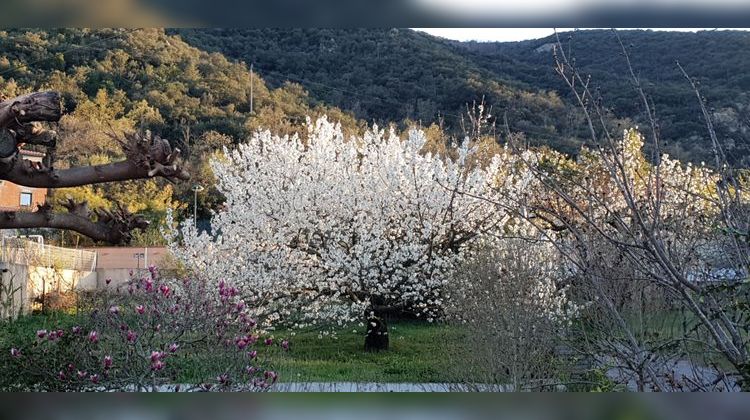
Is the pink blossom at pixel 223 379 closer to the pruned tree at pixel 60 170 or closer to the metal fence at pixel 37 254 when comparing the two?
the pruned tree at pixel 60 170

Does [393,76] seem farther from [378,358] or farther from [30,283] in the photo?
[378,358]

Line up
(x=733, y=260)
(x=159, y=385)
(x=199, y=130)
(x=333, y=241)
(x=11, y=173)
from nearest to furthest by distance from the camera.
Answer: (x=11, y=173), (x=733, y=260), (x=159, y=385), (x=333, y=241), (x=199, y=130)

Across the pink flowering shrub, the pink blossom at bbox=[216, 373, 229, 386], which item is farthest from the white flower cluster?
the pink blossom at bbox=[216, 373, 229, 386]

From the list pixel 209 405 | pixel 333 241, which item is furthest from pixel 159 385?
pixel 333 241

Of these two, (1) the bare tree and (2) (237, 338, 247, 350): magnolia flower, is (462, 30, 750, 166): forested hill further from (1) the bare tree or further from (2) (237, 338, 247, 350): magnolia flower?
(1) the bare tree

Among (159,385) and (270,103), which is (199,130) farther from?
(159,385)

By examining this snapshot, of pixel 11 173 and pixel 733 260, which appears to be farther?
pixel 733 260
